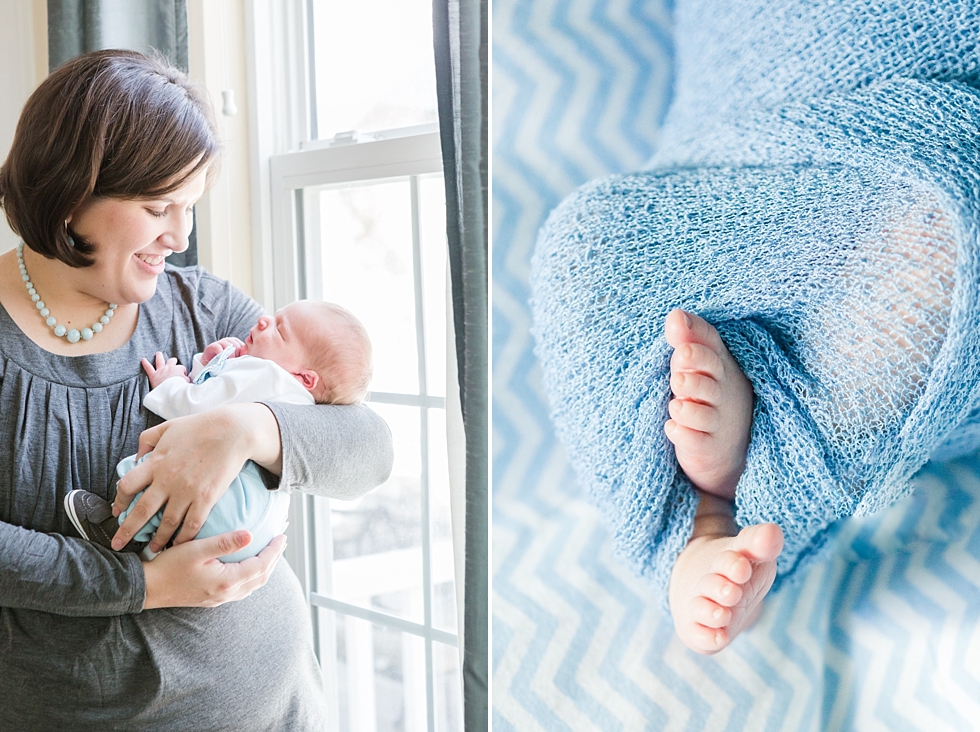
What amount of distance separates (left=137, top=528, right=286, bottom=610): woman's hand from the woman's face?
13.5 inches

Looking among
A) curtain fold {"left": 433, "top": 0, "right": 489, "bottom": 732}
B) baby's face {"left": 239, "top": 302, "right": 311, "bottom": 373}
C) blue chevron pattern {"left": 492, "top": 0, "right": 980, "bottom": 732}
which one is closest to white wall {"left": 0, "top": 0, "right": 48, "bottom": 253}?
baby's face {"left": 239, "top": 302, "right": 311, "bottom": 373}

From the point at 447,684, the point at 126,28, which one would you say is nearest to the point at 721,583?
the point at 447,684

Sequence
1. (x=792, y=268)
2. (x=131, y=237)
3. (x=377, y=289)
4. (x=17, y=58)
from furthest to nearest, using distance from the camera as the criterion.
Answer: (x=17, y=58)
(x=377, y=289)
(x=131, y=237)
(x=792, y=268)

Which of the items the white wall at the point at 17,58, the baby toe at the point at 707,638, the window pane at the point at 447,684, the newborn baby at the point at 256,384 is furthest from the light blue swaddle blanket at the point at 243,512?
the white wall at the point at 17,58

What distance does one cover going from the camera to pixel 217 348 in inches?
40.3

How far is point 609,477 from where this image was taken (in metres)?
0.42

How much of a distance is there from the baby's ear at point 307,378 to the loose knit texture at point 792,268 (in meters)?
0.62

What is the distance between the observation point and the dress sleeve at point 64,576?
841 millimetres

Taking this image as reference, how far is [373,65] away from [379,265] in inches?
14.4

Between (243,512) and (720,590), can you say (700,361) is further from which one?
(243,512)

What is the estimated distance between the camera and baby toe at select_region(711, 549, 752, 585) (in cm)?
35

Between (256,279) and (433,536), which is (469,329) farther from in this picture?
(256,279)

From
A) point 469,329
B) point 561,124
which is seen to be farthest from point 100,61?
point 561,124

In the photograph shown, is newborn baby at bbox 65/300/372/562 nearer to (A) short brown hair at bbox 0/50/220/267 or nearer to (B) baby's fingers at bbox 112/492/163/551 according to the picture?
(B) baby's fingers at bbox 112/492/163/551
